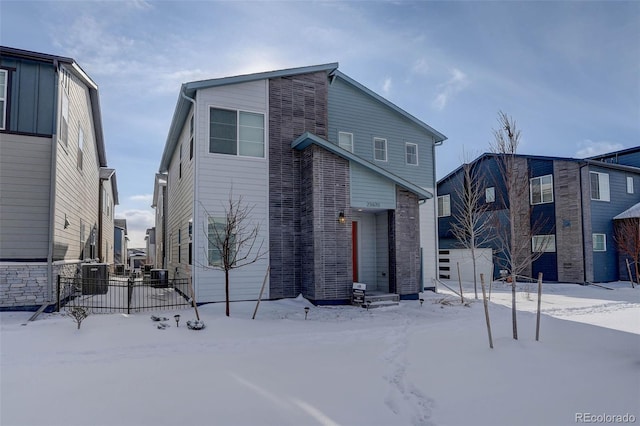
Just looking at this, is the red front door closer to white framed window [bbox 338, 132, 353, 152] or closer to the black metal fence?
white framed window [bbox 338, 132, 353, 152]

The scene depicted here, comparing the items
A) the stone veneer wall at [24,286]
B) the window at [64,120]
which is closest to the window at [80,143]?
the window at [64,120]

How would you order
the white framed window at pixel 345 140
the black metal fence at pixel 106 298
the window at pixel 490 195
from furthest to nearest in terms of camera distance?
the window at pixel 490 195
the white framed window at pixel 345 140
the black metal fence at pixel 106 298

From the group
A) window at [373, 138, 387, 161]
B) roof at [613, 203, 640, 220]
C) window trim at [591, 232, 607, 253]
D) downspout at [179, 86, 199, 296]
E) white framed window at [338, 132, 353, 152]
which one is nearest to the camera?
downspout at [179, 86, 199, 296]

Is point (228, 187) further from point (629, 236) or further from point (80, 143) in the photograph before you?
point (629, 236)

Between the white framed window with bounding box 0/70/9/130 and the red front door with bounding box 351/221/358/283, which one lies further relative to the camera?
the red front door with bounding box 351/221/358/283

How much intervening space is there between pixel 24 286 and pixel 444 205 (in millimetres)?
21711

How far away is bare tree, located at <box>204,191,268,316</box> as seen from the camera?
38.1 feet

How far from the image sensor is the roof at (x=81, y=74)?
32.5 feet

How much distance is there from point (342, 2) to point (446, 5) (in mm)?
3035

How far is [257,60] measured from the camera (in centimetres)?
1271

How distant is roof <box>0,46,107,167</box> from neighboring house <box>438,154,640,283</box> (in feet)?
56.6

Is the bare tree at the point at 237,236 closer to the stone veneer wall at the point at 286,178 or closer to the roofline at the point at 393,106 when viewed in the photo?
the stone veneer wall at the point at 286,178

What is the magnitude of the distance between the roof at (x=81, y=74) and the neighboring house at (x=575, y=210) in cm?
1724

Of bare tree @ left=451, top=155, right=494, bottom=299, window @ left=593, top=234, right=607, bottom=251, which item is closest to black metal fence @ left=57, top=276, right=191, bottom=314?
bare tree @ left=451, top=155, right=494, bottom=299
